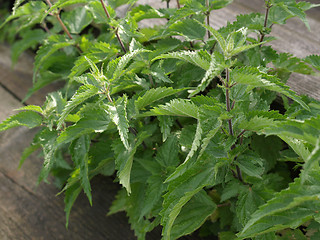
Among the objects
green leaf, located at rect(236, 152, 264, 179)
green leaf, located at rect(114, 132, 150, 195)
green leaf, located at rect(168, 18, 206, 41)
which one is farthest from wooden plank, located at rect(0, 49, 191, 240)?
green leaf, located at rect(168, 18, 206, 41)

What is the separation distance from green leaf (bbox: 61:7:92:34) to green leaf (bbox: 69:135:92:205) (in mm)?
645

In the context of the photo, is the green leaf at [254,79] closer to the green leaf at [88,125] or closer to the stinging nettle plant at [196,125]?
the stinging nettle plant at [196,125]

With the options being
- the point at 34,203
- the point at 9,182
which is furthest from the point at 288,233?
the point at 9,182

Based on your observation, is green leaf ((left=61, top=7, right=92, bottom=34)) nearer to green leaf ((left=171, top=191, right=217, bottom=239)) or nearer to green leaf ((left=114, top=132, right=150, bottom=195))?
green leaf ((left=114, top=132, right=150, bottom=195))

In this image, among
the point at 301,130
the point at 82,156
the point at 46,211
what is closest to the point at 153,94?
the point at 82,156

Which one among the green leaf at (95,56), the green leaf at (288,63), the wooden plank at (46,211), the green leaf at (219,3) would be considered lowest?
the wooden plank at (46,211)

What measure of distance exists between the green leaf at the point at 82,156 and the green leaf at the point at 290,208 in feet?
1.69

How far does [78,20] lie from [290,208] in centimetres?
127

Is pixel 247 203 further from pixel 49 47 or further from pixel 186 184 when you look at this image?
pixel 49 47

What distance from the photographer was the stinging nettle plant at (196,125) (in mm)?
767

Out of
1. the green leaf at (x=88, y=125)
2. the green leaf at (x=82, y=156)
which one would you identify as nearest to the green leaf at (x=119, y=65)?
the green leaf at (x=88, y=125)

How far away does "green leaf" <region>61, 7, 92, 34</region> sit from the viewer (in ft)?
5.14

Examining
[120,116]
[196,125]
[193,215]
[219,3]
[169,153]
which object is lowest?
[193,215]

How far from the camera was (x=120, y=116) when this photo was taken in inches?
36.5
